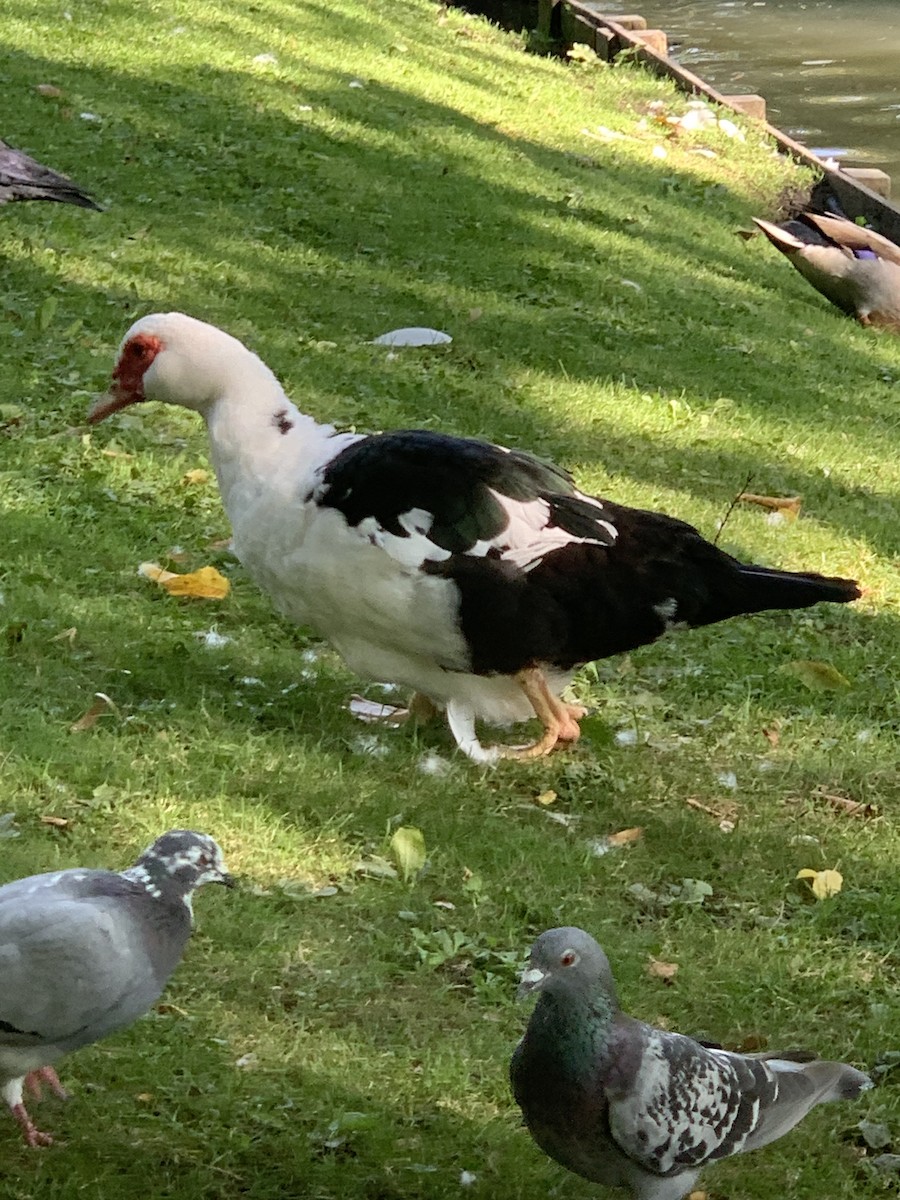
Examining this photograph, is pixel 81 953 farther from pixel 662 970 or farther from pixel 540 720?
pixel 540 720

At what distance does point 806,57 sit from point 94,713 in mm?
16587

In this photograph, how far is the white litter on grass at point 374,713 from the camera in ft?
16.4

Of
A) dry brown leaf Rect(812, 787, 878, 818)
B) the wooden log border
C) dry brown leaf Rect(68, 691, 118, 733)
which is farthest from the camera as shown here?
→ the wooden log border

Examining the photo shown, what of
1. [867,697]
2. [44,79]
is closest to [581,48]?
[44,79]

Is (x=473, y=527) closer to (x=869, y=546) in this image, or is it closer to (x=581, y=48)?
(x=869, y=546)

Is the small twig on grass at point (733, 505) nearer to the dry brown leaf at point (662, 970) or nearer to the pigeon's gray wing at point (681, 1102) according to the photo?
the dry brown leaf at point (662, 970)

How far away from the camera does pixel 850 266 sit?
31.7 feet

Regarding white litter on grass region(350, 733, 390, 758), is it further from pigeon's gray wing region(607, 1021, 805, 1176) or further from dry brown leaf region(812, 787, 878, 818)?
pigeon's gray wing region(607, 1021, 805, 1176)

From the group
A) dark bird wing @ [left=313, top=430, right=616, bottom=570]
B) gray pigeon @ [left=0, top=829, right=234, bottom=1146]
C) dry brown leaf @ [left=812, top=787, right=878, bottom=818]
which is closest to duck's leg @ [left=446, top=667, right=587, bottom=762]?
dark bird wing @ [left=313, top=430, right=616, bottom=570]

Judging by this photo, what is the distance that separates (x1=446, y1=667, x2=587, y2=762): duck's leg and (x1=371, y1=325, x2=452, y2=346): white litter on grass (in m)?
3.22

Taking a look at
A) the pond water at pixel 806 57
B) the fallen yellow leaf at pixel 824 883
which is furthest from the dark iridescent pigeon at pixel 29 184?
the pond water at pixel 806 57

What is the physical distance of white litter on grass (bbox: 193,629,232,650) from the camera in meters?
5.21

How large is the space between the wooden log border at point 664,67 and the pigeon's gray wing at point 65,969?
9.50 meters

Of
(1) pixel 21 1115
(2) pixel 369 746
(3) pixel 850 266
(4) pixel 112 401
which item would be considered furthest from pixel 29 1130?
(3) pixel 850 266
